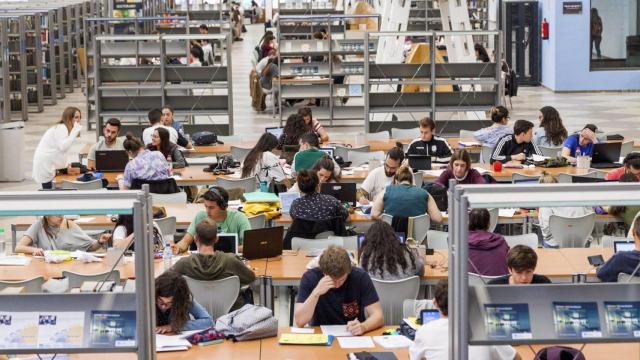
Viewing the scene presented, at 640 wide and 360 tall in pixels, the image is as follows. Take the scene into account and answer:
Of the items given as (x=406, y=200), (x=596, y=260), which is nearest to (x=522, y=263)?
(x=596, y=260)

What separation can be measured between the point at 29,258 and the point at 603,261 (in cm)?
429

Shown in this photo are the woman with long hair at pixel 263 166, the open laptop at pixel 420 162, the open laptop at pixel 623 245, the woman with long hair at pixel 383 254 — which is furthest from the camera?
the open laptop at pixel 420 162

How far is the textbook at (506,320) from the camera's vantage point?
15.4 ft

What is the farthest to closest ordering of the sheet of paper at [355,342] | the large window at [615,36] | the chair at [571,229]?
the large window at [615,36] → the chair at [571,229] → the sheet of paper at [355,342]

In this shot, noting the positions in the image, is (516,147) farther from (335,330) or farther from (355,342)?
(355,342)

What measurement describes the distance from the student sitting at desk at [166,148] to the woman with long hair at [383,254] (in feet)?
17.3

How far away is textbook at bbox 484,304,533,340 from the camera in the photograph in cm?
470

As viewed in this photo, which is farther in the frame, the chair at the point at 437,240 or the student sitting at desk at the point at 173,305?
the chair at the point at 437,240

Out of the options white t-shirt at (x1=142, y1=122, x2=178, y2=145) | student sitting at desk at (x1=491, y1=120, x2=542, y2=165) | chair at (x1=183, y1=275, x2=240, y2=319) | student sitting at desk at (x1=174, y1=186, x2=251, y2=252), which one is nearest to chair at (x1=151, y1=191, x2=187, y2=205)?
student sitting at desk at (x1=174, y1=186, x2=251, y2=252)

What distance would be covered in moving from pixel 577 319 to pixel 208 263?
145 inches

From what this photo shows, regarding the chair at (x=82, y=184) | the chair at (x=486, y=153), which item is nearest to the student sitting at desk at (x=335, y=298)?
the chair at (x=82, y=184)

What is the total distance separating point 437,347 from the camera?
6105 millimetres

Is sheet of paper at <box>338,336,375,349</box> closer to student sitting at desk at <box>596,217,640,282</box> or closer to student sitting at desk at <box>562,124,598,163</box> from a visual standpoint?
student sitting at desk at <box>596,217,640,282</box>

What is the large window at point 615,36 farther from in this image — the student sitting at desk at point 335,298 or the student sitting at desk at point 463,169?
the student sitting at desk at point 335,298
